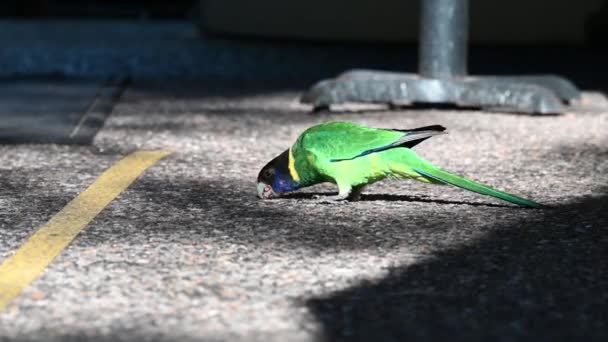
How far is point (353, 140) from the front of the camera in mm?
3270

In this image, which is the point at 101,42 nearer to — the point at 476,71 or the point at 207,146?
the point at 476,71

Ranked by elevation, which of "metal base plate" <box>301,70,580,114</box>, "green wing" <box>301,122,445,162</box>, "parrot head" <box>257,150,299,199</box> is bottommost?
"metal base plate" <box>301,70,580,114</box>

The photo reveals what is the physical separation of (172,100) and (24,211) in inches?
132

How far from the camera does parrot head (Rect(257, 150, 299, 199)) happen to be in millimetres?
3348

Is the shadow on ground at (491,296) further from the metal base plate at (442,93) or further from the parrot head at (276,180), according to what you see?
the metal base plate at (442,93)

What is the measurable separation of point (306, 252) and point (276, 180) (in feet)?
1.91

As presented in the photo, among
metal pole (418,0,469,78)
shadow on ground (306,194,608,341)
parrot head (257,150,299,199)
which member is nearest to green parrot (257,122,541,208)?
parrot head (257,150,299,199)

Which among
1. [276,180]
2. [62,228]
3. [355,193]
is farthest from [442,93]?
[62,228]

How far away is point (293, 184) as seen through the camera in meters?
3.35

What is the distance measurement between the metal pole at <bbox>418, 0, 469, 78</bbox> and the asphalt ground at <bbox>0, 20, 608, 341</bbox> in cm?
127

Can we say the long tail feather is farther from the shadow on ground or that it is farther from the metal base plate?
the metal base plate

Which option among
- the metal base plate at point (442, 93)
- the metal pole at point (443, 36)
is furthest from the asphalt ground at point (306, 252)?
the metal pole at point (443, 36)

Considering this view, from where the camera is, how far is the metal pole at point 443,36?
6012 millimetres

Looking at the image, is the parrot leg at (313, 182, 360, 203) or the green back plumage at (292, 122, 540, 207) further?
the parrot leg at (313, 182, 360, 203)
